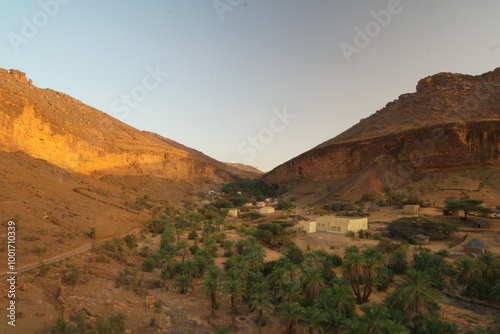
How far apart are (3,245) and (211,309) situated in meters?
12.4

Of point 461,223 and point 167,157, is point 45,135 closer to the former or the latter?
point 167,157

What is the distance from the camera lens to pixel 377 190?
4784cm

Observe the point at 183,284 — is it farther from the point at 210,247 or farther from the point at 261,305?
the point at 210,247

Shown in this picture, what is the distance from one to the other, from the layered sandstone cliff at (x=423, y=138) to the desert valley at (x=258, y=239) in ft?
0.99

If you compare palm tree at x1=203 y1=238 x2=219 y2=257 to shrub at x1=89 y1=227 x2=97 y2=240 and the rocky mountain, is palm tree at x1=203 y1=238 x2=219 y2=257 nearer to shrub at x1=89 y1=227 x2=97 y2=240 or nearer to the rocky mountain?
shrub at x1=89 y1=227 x2=97 y2=240

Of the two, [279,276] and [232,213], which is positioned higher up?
[232,213]

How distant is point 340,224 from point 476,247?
35.8 feet

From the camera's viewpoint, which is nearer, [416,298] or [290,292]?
[416,298]

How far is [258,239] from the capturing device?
29.4 m

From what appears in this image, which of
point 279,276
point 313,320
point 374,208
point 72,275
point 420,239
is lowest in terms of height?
point 313,320

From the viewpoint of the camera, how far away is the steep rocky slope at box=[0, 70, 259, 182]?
3594 centimetres

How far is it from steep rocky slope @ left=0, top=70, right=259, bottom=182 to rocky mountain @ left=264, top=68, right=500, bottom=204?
107 feet

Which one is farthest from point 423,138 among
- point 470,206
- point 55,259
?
point 55,259

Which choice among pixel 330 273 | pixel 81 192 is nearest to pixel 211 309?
pixel 330 273
